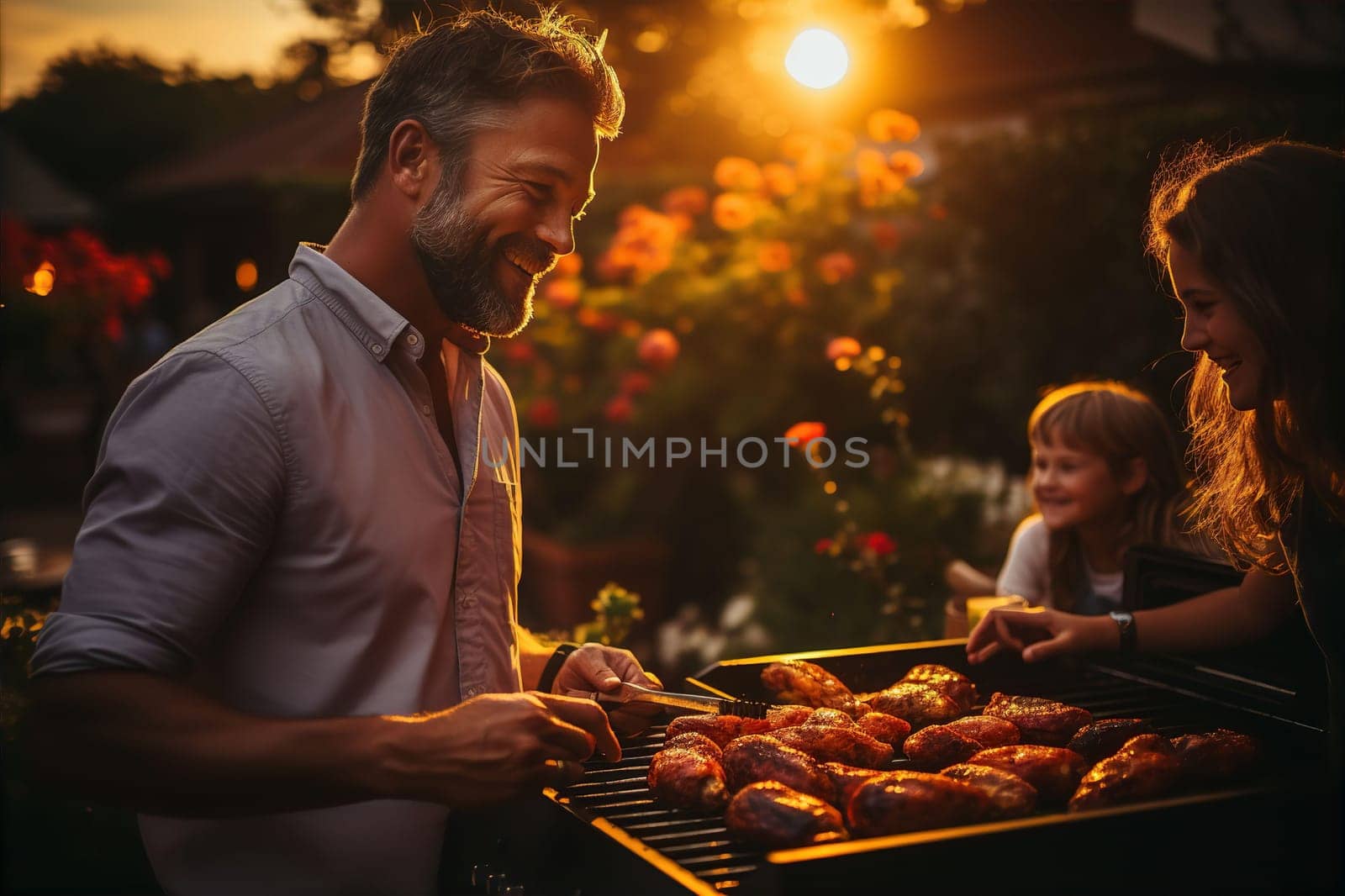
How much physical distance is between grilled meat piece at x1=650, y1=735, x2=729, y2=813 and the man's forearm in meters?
0.50

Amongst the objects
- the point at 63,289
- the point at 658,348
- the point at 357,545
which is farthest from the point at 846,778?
the point at 658,348

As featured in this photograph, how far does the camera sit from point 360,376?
2.19m

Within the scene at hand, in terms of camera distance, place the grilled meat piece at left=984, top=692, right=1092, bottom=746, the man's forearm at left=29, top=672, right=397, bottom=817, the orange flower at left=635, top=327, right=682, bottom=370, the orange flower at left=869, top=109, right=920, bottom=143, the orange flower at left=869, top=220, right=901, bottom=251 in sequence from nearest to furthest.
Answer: the man's forearm at left=29, top=672, right=397, bottom=817 < the grilled meat piece at left=984, top=692, right=1092, bottom=746 < the orange flower at left=869, top=109, right=920, bottom=143 < the orange flower at left=635, top=327, right=682, bottom=370 < the orange flower at left=869, top=220, right=901, bottom=251

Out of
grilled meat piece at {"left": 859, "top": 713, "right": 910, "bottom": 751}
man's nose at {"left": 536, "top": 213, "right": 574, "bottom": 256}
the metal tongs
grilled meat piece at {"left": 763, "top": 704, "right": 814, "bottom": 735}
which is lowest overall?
grilled meat piece at {"left": 859, "top": 713, "right": 910, "bottom": 751}

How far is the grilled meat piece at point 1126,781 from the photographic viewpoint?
2027 mm

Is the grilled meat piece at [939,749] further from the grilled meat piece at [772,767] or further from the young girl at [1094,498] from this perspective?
the young girl at [1094,498]

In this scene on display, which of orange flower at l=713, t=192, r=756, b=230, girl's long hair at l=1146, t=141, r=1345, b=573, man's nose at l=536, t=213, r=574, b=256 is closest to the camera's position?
girl's long hair at l=1146, t=141, r=1345, b=573

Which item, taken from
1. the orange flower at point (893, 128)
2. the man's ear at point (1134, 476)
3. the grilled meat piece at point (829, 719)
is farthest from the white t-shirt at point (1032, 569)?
the orange flower at point (893, 128)

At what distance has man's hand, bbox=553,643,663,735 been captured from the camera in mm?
2441

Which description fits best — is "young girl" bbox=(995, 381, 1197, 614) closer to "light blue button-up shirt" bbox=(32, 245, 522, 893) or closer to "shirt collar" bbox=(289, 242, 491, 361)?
"light blue button-up shirt" bbox=(32, 245, 522, 893)

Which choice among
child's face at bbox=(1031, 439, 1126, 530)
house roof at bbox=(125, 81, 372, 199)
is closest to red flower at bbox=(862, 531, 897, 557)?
child's face at bbox=(1031, 439, 1126, 530)

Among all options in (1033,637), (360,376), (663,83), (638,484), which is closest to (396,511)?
(360,376)

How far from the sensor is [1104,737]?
2334mm

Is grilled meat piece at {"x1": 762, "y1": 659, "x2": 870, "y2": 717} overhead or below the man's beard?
below
